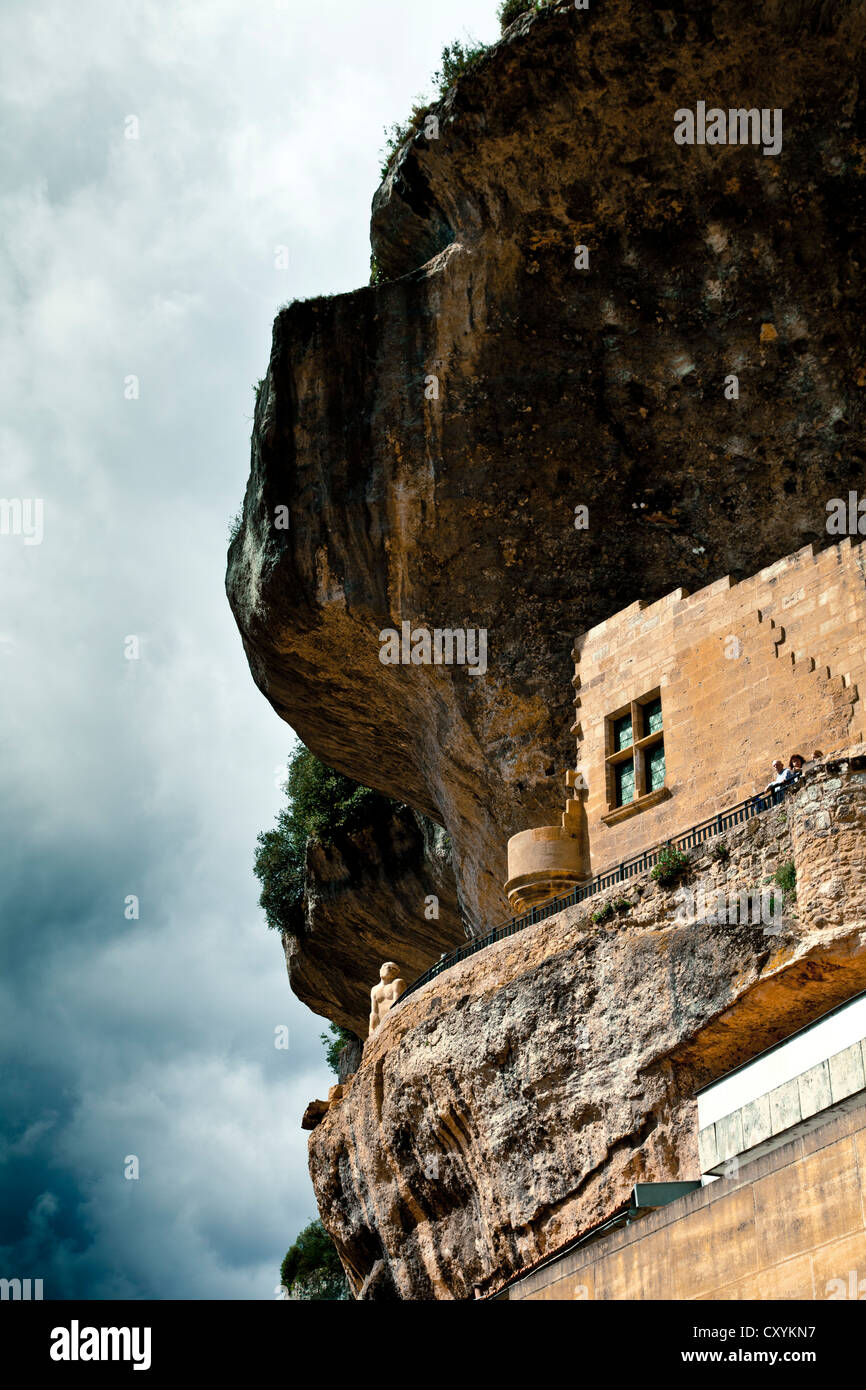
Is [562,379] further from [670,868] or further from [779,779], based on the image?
[670,868]

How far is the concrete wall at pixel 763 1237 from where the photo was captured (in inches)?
506

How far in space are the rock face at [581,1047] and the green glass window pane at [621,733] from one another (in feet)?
13.4

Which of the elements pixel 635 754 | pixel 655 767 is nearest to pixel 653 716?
pixel 635 754

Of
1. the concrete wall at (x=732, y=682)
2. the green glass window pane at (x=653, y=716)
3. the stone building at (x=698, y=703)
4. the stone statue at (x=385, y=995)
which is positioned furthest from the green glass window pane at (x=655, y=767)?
the stone statue at (x=385, y=995)

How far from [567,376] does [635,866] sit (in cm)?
1198

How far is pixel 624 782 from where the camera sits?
85.9 feet

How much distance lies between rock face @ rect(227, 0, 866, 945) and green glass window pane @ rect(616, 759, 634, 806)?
11.2 feet

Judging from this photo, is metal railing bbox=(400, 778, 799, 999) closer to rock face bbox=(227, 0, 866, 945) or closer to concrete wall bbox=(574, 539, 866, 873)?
concrete wall bbox=(574, 539, 866, 873)

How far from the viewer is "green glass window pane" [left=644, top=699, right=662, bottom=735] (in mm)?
25750

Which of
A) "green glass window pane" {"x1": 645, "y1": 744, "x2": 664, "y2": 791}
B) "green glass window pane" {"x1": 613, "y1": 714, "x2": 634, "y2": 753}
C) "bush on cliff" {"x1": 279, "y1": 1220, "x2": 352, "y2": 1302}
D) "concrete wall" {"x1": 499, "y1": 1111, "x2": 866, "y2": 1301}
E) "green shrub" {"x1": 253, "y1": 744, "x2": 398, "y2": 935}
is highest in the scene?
"green shrub" {"x1": 253, "y1": 744, "x2": 398, "y2": 935}

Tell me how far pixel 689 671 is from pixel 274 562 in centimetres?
1082

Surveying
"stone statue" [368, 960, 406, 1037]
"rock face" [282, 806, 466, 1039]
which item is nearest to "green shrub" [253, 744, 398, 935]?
"rock face" [282, 806, 466, 1039]
